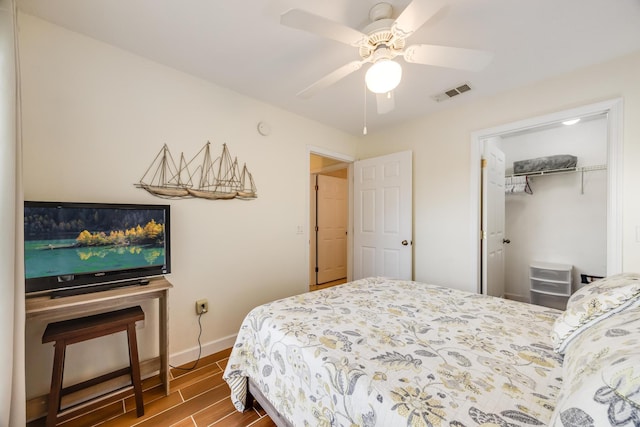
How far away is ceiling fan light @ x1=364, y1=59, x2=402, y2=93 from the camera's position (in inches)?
52.7

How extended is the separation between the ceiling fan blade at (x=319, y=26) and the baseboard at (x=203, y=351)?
2.47m

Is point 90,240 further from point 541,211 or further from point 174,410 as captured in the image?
point 541,211

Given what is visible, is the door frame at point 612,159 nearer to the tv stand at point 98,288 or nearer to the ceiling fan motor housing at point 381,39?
the ceiling fan motor housing at point 381,39

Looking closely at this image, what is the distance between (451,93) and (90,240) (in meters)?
3.15

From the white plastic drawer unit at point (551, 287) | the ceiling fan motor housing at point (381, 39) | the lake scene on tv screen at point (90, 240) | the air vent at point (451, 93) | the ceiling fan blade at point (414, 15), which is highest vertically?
the air vent at point (451, 93)

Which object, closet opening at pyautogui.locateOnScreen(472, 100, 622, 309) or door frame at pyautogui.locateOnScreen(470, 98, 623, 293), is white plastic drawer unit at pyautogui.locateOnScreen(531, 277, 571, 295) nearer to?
closet opening at pyautogui.locateOnScreen(472, 100, 622, 309)

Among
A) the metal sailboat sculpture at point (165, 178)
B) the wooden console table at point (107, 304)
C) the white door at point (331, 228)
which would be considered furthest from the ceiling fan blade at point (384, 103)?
the white door at point (331, 228)

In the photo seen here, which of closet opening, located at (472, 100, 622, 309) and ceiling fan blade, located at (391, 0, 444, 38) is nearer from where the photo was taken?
ceiling fan blade, located at (391, 0, 444, 38)

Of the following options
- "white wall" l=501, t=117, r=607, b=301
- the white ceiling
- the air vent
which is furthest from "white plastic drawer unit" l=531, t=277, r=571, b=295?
the air vent

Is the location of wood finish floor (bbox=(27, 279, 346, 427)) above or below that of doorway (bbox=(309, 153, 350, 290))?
below

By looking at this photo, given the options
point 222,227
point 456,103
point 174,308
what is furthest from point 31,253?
point 456,103

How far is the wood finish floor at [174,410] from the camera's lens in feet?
4.87

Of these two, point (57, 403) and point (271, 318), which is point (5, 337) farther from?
point (271, 318)

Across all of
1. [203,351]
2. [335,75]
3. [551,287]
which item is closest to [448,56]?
[335,75]
